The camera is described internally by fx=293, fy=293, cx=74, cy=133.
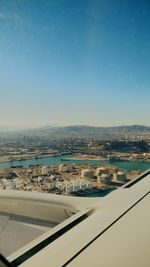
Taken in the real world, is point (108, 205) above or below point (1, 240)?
above

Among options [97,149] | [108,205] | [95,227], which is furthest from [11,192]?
[97,149]

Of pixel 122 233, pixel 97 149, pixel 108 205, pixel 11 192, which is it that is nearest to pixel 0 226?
pixel 11 192

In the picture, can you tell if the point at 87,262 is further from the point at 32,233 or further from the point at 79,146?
the point at 79,146

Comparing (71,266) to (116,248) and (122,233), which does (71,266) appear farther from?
(122,233)

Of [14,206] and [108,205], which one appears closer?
[108,205]

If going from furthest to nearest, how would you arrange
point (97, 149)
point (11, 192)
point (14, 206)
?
point (97, 149) < point (11, 192) < point (14, 206)

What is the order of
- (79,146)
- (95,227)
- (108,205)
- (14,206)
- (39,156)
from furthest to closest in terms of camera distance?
(79,146)
(39,156)
(14,206)
(108,205)
(95,227)

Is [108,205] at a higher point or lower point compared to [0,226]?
higher

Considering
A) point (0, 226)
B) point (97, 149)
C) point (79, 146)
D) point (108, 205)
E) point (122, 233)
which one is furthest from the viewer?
point (79, 146)

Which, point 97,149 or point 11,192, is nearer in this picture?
point 11,192
